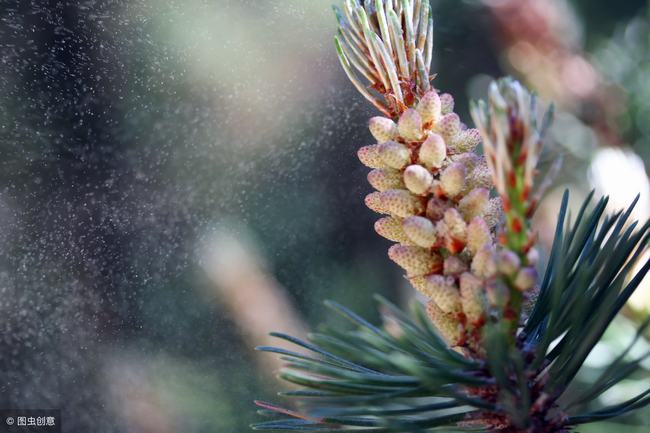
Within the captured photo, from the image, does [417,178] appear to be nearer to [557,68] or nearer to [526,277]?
[526,277]

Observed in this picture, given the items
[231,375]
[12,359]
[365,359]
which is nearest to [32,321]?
[12,359]

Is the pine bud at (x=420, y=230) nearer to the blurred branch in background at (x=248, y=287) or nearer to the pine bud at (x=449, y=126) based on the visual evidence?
the pine bud at (x=449, y=126)

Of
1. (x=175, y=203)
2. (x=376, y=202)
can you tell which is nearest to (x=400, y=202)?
(x=376, y=202)

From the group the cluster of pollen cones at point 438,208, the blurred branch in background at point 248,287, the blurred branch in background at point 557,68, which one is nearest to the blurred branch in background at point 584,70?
the blurred branch in background at point 557,68

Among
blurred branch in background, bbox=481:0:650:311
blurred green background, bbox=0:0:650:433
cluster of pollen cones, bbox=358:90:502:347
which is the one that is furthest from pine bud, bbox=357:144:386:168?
blurred branch in background, bbox=481:0:650:311

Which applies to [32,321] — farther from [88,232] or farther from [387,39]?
[387,39]
